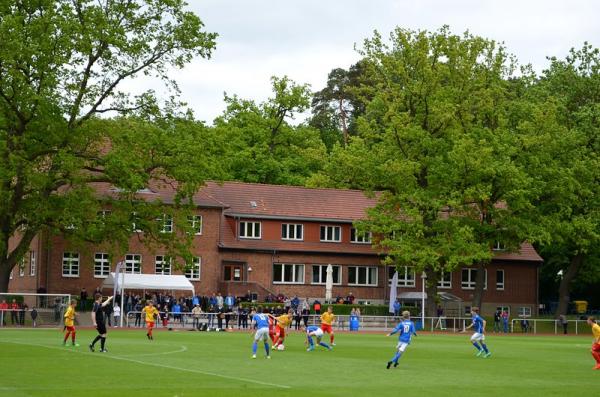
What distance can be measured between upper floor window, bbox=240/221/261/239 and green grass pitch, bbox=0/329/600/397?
35361mm

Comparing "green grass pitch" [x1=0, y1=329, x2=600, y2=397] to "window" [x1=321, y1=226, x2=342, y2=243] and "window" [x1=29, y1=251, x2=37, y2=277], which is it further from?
"window" [x1=321, y1=226, x2=342, y2=243]

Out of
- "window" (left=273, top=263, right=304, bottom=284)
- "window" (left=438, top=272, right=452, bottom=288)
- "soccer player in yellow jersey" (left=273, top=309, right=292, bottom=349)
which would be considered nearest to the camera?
"soccer player in yellow jersey" (left=273, top=309, right=292, bottom=349)

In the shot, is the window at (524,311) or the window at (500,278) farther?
the window at (524,311)

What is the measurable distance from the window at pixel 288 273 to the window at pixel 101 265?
12683 mm

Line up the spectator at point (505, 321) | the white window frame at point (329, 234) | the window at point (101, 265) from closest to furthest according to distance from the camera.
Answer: the spectator at point (505, 321)
the window at point (101, 265)
the white window frame at point (329, 234)

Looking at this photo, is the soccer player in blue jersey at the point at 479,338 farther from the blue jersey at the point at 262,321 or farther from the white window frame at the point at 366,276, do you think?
the white window frame at the point at 366,276

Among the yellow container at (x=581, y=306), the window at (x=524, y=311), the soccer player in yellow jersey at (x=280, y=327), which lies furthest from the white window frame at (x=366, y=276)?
the soccer player in yellow jersey at (x=280, y=327)

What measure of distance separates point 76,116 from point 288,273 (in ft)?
86.5

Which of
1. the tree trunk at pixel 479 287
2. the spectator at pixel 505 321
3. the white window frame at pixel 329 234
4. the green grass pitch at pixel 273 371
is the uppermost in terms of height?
the white window frame at pixel 329 234

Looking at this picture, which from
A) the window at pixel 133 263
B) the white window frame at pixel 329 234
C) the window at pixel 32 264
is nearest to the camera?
the window at pixel 32 264

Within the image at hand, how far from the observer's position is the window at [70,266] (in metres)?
72.7

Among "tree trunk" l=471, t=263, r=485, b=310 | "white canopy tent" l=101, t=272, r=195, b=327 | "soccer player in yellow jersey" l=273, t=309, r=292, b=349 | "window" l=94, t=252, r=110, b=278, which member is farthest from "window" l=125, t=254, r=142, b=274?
"soccer player in yellow jersey" l=273, t=309, r=292, b=349

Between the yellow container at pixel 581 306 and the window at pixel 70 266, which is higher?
the window at pixel 70 266

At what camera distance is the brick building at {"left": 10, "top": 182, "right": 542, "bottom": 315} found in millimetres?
73812
